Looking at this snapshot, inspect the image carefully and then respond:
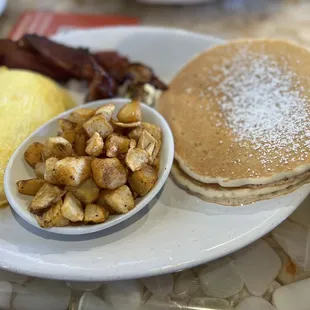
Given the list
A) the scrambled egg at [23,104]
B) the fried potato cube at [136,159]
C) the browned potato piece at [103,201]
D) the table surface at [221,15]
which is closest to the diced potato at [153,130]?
the fried potato cube at [136,159]

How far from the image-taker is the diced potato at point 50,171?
0.97 metres

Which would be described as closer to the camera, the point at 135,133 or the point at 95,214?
the point at 95,214

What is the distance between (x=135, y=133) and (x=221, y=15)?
3.67 feet

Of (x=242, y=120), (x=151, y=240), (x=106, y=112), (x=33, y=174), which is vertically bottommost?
(x=33, y=174)

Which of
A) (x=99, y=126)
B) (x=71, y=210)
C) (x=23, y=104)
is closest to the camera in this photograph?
(x=71, y=210)

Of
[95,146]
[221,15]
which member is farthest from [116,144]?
[221,15]

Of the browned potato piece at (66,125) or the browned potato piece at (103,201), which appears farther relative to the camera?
the browned potato piece at (66,125)

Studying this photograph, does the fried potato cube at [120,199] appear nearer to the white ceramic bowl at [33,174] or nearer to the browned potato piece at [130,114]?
the white ceramic bowl at [33,174]

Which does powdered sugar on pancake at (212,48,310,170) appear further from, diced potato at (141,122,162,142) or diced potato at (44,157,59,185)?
diced potato at (44,157,59,185)

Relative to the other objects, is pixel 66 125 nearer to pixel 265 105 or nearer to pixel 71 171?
pixel 71 171

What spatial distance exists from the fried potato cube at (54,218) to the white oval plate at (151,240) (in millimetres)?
Result: 71

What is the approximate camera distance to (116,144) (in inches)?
40.2

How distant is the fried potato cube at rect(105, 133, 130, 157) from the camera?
3.27 ft

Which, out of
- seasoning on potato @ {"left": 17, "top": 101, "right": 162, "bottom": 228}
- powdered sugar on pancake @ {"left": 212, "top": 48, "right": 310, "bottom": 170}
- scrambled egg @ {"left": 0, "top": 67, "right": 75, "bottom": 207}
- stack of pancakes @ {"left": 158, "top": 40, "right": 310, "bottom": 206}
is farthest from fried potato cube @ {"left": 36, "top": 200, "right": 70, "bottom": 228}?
powdered sugar on pancake @ {"left": 212, "top": 48, "right": 310, "bottom": 170}
